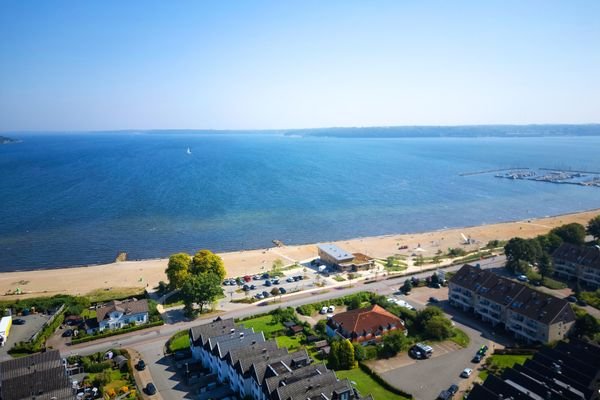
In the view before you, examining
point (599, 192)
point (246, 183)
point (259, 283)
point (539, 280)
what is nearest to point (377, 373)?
point (259, 283)

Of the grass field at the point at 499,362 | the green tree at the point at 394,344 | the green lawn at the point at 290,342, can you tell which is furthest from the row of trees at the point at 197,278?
the grass field at the point at 499,362

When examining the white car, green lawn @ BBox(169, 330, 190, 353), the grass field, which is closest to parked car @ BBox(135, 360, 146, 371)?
green lawn @ BBox(169, 330, 190, 353)

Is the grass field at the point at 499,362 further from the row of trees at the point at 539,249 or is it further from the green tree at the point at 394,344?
the row of trees at the point at 539,249

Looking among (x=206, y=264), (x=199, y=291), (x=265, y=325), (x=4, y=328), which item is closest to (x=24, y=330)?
(x=4, y=328)

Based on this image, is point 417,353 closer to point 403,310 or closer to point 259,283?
point 403,310

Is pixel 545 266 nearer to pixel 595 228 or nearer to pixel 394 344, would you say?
pixel 595 228

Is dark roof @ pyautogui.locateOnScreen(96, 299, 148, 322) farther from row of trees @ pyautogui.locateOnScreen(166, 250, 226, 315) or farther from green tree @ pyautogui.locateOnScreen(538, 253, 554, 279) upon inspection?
green tree @ pyautogui.locateOnScreen(538, 253, 554, 279)
